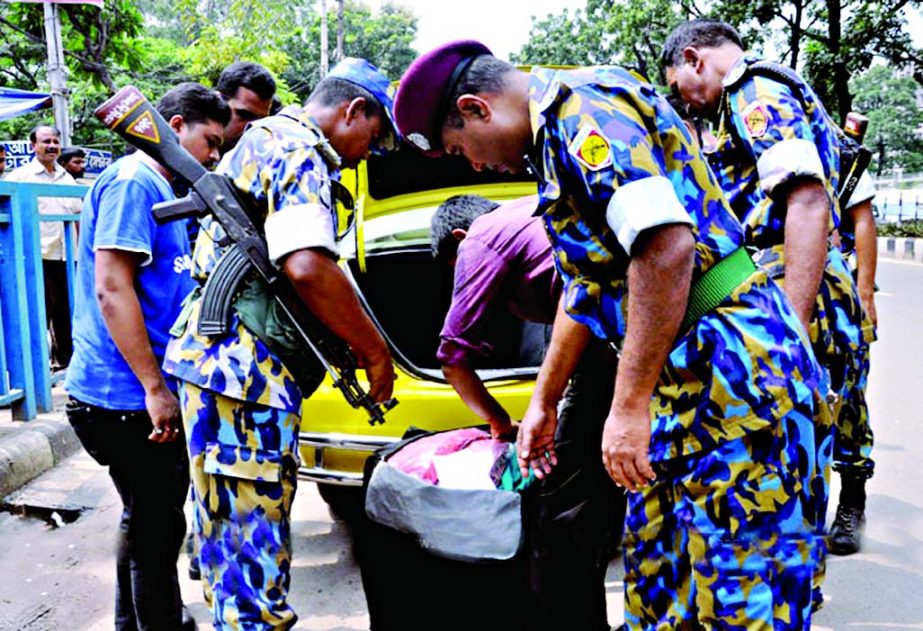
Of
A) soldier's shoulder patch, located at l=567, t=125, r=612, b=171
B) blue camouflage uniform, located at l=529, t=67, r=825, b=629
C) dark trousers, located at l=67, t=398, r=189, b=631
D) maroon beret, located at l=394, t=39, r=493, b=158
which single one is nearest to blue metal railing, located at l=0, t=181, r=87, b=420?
dark trousers, located at l=67, t=398, r=189, b=631

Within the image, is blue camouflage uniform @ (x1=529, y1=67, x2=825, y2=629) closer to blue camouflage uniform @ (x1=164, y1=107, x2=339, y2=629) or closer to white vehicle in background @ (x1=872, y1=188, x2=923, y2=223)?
blue camouflage uniform @ (x1=164, y1=107, x2=339, y2=629)

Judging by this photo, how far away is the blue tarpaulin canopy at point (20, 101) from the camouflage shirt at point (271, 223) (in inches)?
314

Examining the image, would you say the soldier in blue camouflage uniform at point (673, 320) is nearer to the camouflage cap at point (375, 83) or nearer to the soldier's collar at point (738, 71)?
the camouflage cap at point (375, 83)

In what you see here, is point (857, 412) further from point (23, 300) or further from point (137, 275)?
point (23, 300)

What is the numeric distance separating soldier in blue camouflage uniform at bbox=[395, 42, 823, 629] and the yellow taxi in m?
1.37

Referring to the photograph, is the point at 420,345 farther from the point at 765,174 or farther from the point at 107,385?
the point at 765,174

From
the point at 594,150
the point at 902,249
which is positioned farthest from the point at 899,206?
the point at 594,150

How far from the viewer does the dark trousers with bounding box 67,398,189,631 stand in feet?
7.79

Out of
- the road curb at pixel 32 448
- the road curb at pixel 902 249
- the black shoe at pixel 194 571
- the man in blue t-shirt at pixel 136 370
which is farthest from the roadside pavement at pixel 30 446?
the road curb at pixel 902 249

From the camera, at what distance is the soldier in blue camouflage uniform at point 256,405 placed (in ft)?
6.35

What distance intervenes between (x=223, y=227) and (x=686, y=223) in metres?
1.15

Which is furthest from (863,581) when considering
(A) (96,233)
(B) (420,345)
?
(A) (96,233)

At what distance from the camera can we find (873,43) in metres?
13.7

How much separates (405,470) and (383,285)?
1749 millimetres
